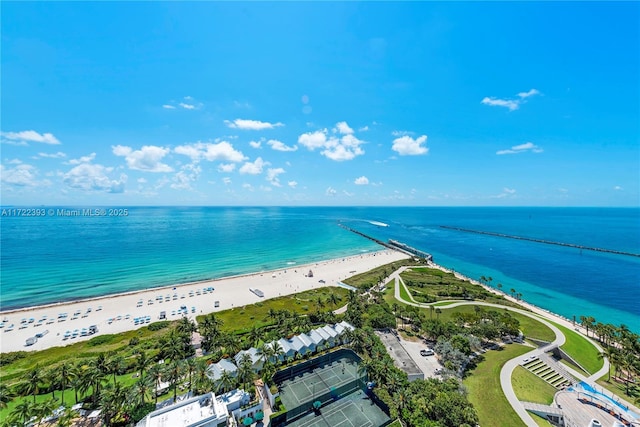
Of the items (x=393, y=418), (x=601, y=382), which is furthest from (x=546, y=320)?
(x=393, y=418)

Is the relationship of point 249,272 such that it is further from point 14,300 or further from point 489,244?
point 489,244

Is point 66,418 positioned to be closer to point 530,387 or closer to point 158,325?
point 158,325

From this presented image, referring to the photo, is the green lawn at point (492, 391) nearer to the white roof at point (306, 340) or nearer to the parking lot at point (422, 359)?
the parking lot at point (422, 359)

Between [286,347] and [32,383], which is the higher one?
[32,383]

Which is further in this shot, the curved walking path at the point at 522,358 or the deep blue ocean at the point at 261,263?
the deep blue ocean at the point at 261,263

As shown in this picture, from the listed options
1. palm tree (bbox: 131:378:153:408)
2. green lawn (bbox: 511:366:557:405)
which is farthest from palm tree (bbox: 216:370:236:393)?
green lawn (bbox: 511:366:557:405)

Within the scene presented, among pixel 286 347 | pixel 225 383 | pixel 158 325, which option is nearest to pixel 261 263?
pixel 158 325

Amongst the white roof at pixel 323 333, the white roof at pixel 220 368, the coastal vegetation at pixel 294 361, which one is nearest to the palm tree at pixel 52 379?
the coastal vegetation at pixel 294 361
